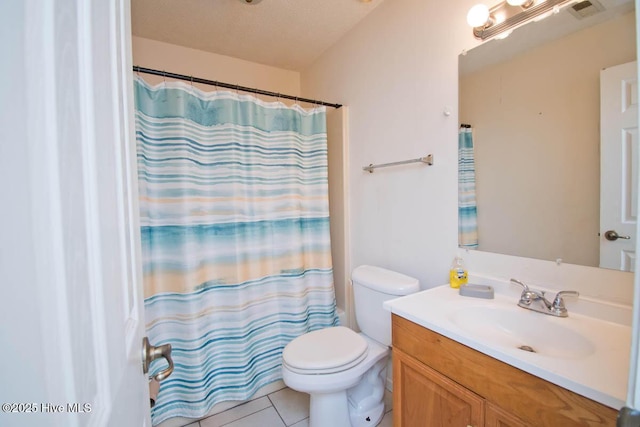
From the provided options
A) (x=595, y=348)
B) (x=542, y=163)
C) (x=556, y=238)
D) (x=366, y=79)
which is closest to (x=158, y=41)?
(x=366, y=79)

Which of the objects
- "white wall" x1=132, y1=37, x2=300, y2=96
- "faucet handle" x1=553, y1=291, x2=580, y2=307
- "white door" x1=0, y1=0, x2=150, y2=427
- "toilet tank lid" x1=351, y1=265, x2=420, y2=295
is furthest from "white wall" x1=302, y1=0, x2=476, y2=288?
"white door" x1=0, y1=0, x2=150, y2=427

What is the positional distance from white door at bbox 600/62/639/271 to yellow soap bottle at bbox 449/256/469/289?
0.47m

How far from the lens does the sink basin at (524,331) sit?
2.86ft

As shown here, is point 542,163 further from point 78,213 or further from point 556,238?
point 78,213

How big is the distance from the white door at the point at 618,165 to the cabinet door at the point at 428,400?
67 centimetres

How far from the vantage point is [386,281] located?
4.97 feet

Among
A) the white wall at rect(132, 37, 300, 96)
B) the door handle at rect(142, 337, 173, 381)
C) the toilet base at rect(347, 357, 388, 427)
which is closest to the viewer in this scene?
the door handle at rect(142, 337, 173, 381)

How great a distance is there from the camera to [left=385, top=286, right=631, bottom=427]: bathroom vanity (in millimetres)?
662

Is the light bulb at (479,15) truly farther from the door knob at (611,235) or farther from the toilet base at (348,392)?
the toilet base at (348,392)

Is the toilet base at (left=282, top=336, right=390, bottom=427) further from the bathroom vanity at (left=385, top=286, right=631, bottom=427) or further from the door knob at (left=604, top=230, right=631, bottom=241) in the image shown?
the door knob at (left=604, top=230, right=631, bottom=241)

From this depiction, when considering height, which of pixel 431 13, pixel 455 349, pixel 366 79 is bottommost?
pixel 455 349

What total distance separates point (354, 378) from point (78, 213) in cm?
141

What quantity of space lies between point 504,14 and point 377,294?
1.42 metres

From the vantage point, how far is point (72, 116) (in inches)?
10.9
